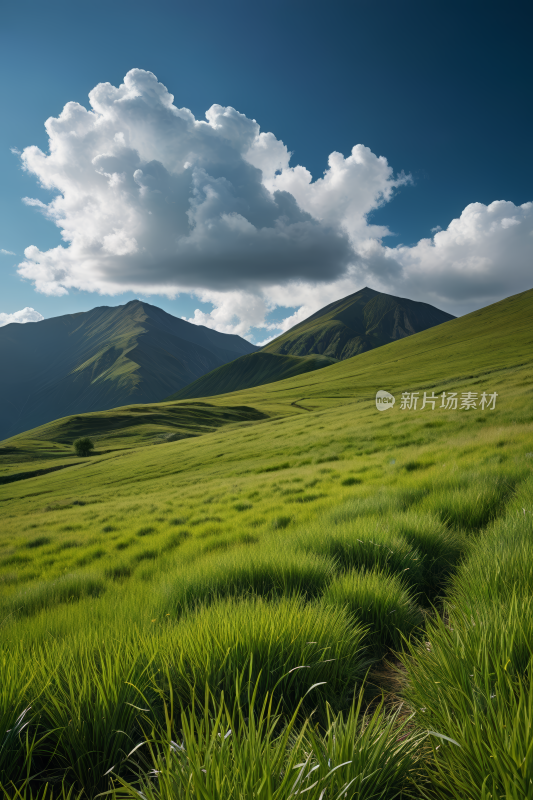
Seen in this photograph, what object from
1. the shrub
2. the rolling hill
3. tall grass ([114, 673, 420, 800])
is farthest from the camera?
the rolling hill

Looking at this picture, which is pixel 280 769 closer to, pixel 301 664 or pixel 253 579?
pixel 301 664

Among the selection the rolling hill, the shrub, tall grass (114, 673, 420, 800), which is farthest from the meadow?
the shrub

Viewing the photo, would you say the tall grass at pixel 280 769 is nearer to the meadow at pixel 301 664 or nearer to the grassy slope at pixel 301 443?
the meadow at pixel 301 664

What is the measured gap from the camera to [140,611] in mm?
3027

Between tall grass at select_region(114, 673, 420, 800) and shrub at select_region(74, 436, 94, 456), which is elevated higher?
tall grass at select_region(114, 673, 420, 800)

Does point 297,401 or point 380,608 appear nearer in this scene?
point 380,608

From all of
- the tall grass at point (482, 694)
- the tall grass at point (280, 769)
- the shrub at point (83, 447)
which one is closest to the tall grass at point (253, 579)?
the tall grass at point (482, 694)

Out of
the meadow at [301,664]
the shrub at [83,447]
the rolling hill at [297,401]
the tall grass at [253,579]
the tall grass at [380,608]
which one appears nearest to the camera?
the meadow at [301,664]

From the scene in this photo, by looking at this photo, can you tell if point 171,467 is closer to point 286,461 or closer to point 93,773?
point 286,461

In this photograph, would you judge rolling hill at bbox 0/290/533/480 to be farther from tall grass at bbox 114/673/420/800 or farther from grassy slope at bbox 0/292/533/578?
tall grass at bbox 114/673/420/800

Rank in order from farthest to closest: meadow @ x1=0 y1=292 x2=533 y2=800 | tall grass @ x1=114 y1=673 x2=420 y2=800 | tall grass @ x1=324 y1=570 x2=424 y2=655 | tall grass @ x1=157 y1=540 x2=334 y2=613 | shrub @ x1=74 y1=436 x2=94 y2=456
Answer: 1. shrub @ x1=74 y1=436 x2=94 y2=456
2. tall grass @ x1=157 y1=540 x2=334 y2=613
3. tall grass @ x1=324 y1=570 x2=424 y2=655
4. meadow @ x1=0 y1=292 x2=533 y2=800
5. tall grass @ x1=114 y1=673 x2=420 y2=800

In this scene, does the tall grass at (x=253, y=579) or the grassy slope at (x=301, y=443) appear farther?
the grassy slope at (x=301, y=443)

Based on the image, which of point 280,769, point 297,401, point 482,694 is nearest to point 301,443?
point 482,694

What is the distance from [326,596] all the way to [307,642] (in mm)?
907
